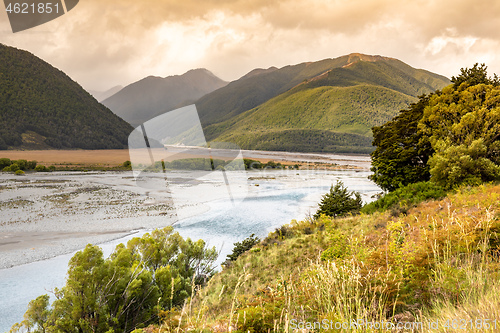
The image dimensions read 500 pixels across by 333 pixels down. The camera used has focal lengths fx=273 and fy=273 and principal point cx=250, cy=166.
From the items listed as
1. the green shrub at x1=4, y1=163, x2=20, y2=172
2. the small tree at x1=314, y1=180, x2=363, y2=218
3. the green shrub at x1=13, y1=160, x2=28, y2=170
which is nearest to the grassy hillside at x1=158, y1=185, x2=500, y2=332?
the small tree at x1=314, y1=180, x2=363, y2=218

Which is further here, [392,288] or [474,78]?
[474,78]

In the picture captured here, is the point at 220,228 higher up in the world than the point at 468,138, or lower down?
lower down

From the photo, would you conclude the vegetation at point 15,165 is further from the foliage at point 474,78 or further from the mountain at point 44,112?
the foliage at point 474,78

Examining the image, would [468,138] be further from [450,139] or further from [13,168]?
[13,168]

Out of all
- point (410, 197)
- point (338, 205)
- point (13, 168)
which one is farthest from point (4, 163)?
point (410, 197)

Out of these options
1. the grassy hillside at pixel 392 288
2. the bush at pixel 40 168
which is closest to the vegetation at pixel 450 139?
the grassy hillside at pixel 392 288

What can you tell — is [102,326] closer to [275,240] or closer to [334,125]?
[275,240]

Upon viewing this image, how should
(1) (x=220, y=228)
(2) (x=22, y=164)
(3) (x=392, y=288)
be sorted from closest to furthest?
1. (3) (x=392, y=288)
2. (1) (x=220, y=228)
3. (2) (x=22, y=164)
